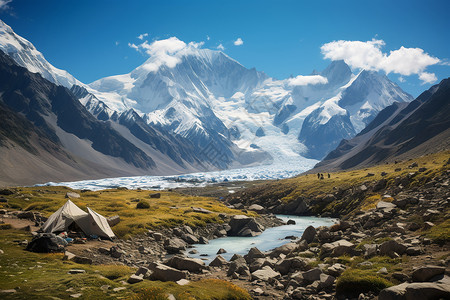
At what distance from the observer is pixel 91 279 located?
68.4 feet

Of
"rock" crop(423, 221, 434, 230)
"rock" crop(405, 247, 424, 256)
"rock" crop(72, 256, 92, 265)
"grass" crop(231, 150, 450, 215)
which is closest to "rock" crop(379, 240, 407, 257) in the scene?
"rock" crop(405, 247, 424, 256)

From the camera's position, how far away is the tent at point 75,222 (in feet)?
132

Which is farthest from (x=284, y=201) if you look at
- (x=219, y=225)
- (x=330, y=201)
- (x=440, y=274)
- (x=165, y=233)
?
(x=440, y=274)

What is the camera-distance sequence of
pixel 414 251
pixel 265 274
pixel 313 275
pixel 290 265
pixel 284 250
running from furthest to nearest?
pixel 284 250 → pixel 290 265 → pixel 265 274 → pixel 313 275 → pixel 414 251

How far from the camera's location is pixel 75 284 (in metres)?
19.4

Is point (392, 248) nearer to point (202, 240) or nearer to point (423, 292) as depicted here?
point (423, 292)

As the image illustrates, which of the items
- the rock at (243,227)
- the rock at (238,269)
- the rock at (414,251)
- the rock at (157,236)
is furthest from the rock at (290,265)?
the rock at (243,227)

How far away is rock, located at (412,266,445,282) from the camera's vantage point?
661 inches

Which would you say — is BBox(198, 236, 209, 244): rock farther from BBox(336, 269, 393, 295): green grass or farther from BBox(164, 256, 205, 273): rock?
BBox(336, 269, 393, 295): green grass

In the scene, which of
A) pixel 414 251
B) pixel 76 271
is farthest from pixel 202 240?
pixel 414 251

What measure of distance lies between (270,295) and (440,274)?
36.0 ft

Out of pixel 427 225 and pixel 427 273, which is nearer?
pixel 427 273

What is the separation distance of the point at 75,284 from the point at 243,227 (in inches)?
1925

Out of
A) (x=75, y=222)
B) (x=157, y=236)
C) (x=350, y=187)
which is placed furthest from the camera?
(x=350, y=187)
